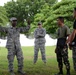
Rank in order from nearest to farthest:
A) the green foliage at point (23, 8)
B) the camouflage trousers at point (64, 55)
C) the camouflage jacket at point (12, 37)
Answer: the camouflage trousers at point (64, 55)
the camouflage jacket at point (12, 37)
the green foliage at point (23, 8)

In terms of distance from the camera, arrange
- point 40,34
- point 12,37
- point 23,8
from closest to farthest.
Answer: point 12,37 → point 40,34 → point 23,8

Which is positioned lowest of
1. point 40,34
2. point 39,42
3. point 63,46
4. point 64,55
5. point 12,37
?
A: point 64,55

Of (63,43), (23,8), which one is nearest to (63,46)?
(63,43)

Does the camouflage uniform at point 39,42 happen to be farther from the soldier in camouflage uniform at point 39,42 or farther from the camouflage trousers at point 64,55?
the camouflage trousers at point 64,55

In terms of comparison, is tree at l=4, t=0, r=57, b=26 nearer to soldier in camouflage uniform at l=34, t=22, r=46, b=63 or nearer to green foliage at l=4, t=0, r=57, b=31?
green foliage at l=4, t=0, r=57, b=31

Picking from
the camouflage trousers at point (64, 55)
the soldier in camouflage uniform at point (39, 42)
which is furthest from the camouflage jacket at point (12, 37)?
the soldier in camouflage uniform at point (39, 42)

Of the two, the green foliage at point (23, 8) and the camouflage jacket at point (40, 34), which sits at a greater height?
the green foliage at point (23, 8)

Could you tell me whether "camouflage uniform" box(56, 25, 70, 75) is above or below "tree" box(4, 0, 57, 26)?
below

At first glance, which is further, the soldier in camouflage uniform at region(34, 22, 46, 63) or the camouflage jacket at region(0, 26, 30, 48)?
the soldier in camouflage uniform at region(34, 22, 46, 63)

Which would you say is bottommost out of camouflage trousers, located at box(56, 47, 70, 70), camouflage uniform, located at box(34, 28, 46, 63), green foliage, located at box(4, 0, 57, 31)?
camouflage trousers, located at box(56, 47, 70, 70)

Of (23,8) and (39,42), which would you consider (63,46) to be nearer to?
(39,42)

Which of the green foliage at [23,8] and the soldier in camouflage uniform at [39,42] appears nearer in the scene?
the soldier in camouflage uniform at [39,42]

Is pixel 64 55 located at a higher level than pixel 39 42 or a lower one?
lower

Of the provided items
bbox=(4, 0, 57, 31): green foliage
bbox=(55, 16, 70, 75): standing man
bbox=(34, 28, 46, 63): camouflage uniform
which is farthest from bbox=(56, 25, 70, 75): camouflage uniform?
bbox=(4, 0, 57, 31): green foliage
